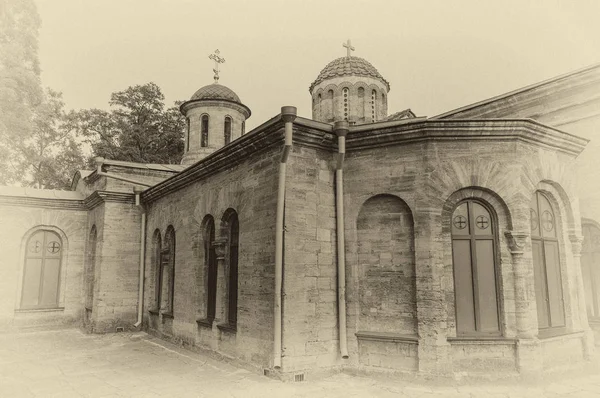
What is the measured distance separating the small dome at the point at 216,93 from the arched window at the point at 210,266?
8.27 metres

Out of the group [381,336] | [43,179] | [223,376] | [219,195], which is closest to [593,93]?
[381,336]

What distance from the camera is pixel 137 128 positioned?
25.1 meters

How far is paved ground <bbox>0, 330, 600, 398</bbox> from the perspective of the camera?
630 cm

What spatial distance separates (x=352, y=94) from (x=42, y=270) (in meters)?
11.5

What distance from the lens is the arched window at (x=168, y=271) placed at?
11798 millimetres

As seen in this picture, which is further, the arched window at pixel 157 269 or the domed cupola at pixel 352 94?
the domed cupola at pixel 352 94

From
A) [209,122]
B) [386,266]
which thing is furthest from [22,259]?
[386,266]

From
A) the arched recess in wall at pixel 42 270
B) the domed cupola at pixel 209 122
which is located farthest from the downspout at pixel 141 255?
the domed cupola at pixel 209 122

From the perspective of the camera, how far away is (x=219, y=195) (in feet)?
30.7

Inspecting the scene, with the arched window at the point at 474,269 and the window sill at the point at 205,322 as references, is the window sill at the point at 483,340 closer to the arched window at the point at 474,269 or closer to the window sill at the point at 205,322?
the arched window at the point at 474,269

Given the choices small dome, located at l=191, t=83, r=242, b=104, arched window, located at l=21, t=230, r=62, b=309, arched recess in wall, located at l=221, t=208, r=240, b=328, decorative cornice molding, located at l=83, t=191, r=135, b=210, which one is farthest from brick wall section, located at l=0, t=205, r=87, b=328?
arched recess in wall, located at l=221, t=208, r=240, b=328

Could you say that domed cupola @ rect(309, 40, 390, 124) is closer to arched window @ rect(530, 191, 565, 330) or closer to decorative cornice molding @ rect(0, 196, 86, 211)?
arched window @ rect(530, 191, 565, 330)

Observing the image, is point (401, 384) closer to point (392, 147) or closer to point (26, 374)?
point (392, 147)

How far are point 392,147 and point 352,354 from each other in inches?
138
